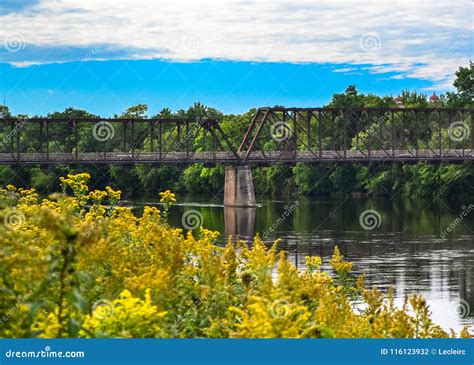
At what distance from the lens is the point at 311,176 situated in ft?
490

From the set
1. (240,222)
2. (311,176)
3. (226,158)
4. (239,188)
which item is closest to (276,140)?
(226,158)

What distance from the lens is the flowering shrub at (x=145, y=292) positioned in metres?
11.8

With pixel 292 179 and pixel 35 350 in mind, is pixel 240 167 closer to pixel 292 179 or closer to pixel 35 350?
pixel 292 179

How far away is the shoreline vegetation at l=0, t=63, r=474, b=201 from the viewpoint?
448 feet

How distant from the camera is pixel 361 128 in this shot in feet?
543

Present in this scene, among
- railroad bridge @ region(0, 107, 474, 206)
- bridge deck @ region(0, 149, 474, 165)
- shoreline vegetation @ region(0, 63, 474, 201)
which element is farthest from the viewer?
shoreline vegetation @ region(0, 63, 474, 201)

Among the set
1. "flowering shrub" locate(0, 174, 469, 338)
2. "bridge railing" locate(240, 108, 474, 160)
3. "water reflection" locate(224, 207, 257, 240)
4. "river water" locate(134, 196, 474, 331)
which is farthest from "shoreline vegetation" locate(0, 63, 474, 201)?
"flowering shrub" locate(0, 174, 469, 338)

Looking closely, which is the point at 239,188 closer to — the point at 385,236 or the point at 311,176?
the point at 311,176

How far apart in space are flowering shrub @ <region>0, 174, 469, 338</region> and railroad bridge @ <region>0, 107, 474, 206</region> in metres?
89.5

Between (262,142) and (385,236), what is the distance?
9231 centimetres

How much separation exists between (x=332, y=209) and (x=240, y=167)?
73.8ft

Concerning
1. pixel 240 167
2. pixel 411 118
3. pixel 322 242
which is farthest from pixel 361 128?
pixel 322 242

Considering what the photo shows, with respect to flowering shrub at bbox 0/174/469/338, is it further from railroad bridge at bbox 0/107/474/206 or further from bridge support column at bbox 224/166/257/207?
bridge support column at bbox 224/166/257/207

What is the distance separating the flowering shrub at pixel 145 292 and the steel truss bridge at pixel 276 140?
98317 millimetres
